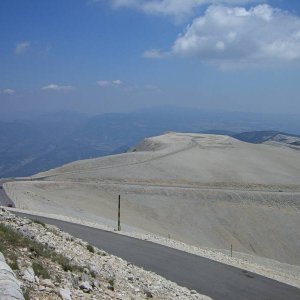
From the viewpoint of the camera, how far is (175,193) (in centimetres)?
6844

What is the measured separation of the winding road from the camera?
813 inches

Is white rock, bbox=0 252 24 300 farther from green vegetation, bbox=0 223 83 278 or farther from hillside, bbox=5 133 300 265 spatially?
hillside, bbox=5 133 300 265

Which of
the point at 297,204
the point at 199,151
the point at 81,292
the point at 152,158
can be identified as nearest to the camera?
the point at 81,292

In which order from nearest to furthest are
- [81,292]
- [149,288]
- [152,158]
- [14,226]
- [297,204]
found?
[81,292] < [149,288] < [14,226] < [297,204] < [152,158]

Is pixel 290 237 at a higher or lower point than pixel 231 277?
lower

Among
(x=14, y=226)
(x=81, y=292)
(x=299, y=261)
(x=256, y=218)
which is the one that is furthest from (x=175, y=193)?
(x=81, y=292)

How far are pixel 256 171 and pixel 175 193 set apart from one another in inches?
1071

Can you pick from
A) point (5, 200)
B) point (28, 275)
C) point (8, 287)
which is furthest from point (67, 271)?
point (5, 200)

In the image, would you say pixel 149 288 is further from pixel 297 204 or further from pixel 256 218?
pixel 297 204

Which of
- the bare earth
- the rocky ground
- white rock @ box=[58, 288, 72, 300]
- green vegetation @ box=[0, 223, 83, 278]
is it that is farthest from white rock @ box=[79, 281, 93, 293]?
the bare earth

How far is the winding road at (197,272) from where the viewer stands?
20641 mm

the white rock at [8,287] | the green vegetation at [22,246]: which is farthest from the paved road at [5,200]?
the white rock at [8,287]

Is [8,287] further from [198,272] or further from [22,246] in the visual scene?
[198,272]

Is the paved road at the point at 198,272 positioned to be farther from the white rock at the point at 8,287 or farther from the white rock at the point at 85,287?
the white rock at the point at 8,287
